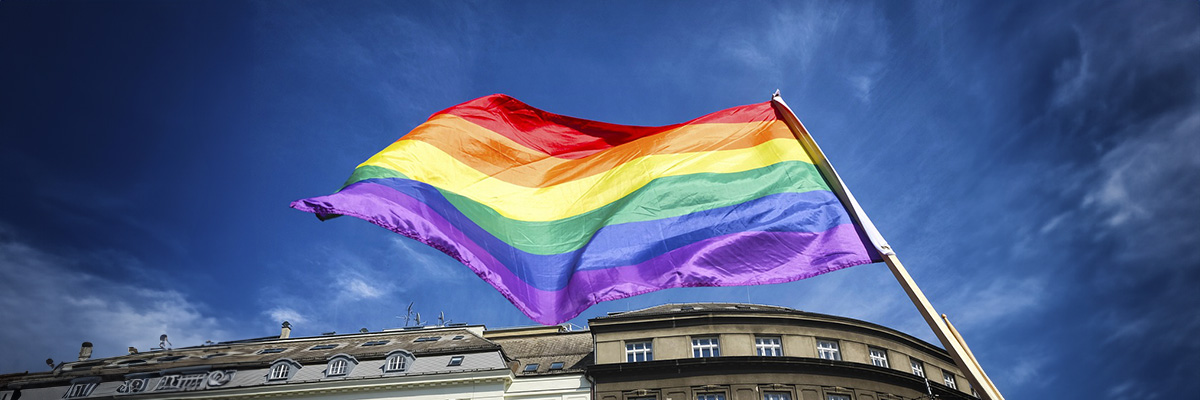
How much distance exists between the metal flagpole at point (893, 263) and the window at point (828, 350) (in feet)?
126

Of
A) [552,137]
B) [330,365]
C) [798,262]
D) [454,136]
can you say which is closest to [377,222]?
[454,136]

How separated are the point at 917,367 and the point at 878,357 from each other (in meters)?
4.13

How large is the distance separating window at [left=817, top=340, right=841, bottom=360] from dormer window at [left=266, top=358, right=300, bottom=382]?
3451 cm

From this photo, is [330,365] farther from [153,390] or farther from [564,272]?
[564,272]

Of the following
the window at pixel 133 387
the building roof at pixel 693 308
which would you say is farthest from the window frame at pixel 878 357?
the window at pixel 133 387

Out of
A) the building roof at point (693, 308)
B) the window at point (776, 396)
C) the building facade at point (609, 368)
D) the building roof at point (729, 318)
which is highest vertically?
the building roof at point (693, 308)

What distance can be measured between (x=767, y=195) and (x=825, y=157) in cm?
134

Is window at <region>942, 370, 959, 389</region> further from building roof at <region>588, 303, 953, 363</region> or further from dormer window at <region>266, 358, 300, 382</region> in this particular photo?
dormer window at <region>266, 358, 300, 382</region>

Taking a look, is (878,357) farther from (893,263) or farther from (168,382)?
(168,382)

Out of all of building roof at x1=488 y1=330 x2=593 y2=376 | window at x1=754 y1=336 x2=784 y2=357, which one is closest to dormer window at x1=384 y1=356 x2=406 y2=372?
building roof at x1=488 y1=330 x2=593 y2=376

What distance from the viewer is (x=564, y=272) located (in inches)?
506

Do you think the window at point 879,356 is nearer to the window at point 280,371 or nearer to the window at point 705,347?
the window at point 705,347

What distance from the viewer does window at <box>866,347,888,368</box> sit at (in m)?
51.0

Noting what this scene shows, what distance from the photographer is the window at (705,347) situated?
1912 inches
